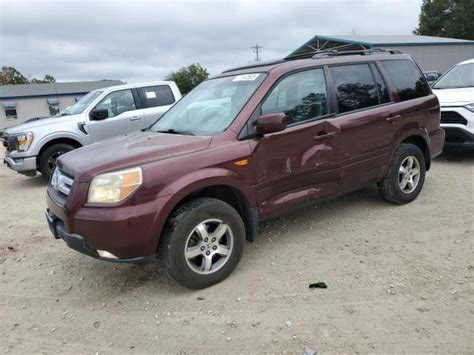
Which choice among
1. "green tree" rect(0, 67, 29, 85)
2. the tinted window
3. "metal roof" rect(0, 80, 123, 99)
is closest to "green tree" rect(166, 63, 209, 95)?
"metal roof" rect(0, 80, 123, 99)

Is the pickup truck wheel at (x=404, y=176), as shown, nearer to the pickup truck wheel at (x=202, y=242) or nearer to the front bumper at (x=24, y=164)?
the pickup truck wheel at (x=202, y=242)

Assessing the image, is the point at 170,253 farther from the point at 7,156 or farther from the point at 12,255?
the point at 7,156

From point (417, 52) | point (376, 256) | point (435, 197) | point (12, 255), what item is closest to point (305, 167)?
point (376, 256)

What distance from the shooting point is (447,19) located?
5006cm

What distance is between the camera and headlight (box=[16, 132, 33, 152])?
25.6 feet

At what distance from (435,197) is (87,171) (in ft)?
14.4

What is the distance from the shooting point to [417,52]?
33594mm

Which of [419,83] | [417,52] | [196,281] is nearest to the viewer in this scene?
[196,281]

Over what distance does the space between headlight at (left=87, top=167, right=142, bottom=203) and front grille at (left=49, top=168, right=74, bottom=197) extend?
31 cm

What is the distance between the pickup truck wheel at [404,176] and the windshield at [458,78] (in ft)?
11.9

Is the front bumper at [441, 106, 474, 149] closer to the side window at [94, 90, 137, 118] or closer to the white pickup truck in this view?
the white pickup truck

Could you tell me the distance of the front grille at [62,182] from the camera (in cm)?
346

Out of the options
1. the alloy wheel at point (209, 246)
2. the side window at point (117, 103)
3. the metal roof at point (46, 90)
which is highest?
the metal roof at point (46, 90)

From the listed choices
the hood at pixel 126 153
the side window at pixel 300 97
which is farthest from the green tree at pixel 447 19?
the hood at pixel 126 153
